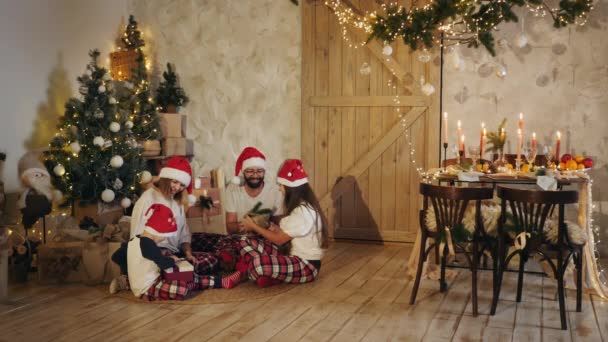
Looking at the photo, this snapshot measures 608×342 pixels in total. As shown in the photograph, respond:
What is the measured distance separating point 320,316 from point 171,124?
3.51m

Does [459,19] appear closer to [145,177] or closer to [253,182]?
[253,182]

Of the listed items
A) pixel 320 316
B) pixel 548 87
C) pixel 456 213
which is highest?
pixel 548 87

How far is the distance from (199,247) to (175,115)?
6.94 ft

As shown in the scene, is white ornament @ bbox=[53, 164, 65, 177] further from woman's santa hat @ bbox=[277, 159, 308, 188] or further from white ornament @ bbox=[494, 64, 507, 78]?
white ornament @ bbox=[494, 64, 507, 78]

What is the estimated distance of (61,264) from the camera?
5008 mm

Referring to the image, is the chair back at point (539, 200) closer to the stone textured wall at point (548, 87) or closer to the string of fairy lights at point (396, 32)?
the string of fairy lights at point (396, 32)

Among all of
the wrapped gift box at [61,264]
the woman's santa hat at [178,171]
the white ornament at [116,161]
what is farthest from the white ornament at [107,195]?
the woman's santa hat at [178,171]

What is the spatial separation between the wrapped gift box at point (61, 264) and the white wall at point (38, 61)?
106 cm

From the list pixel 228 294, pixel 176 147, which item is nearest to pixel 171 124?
pixel 176 147

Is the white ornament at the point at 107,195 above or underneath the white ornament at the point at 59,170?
underneath

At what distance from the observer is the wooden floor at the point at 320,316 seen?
3793 mm

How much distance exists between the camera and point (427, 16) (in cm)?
570

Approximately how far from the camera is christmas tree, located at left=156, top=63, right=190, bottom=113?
709 cm

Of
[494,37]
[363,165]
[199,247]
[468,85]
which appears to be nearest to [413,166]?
[363,165]
